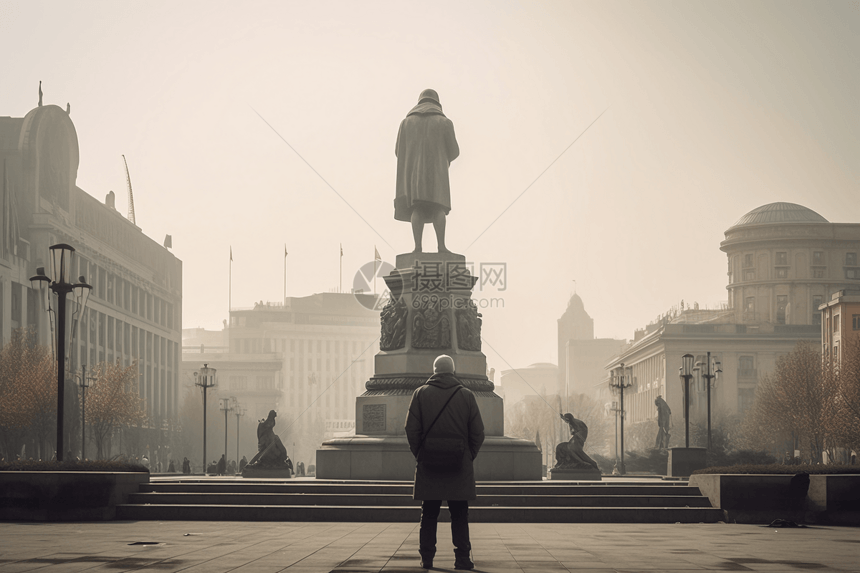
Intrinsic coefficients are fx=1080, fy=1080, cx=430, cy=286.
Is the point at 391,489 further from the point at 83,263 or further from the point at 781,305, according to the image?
the point at 781,305

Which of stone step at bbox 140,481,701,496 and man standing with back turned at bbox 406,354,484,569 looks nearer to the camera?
man standing with back turned at bbox 406,354,484,569

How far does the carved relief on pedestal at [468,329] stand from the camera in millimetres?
25953

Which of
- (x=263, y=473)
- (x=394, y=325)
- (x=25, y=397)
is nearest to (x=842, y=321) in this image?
(x=25, y=397)

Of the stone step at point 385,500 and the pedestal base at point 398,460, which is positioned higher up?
the pedestal base at point 398,460

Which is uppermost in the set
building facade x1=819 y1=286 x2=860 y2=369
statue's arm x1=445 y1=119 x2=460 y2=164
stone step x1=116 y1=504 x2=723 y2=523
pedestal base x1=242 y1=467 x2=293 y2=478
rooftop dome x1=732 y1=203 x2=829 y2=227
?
rooftop dome x1=732 y1=203 x2=829 y2=227

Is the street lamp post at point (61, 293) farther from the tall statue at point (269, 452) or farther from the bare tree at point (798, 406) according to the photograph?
the bare tree at point (798, 406)

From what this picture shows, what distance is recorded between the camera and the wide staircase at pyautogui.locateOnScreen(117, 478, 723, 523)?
62.3ft

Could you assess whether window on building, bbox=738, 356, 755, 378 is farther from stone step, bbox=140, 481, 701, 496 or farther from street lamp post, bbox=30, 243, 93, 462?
street lamp post, bbox=30, 243, 93, 462

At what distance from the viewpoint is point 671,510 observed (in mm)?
19469

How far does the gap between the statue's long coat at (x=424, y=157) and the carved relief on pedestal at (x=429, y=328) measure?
2.87m

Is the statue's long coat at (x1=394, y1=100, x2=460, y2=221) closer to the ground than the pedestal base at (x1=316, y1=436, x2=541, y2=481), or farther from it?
farther from it

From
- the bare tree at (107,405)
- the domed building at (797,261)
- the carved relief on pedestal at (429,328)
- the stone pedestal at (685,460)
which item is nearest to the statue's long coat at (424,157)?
the carved relief on pedestal at (429,328)

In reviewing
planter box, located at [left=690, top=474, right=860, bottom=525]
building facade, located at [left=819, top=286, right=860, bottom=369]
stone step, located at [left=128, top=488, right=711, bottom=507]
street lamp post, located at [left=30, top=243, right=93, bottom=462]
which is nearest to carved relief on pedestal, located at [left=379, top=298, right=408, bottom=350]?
stone step, located at [left=128, top=488, right=711, bottom=507]

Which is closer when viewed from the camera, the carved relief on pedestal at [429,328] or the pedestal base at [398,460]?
the pedestal base at [398,460]
